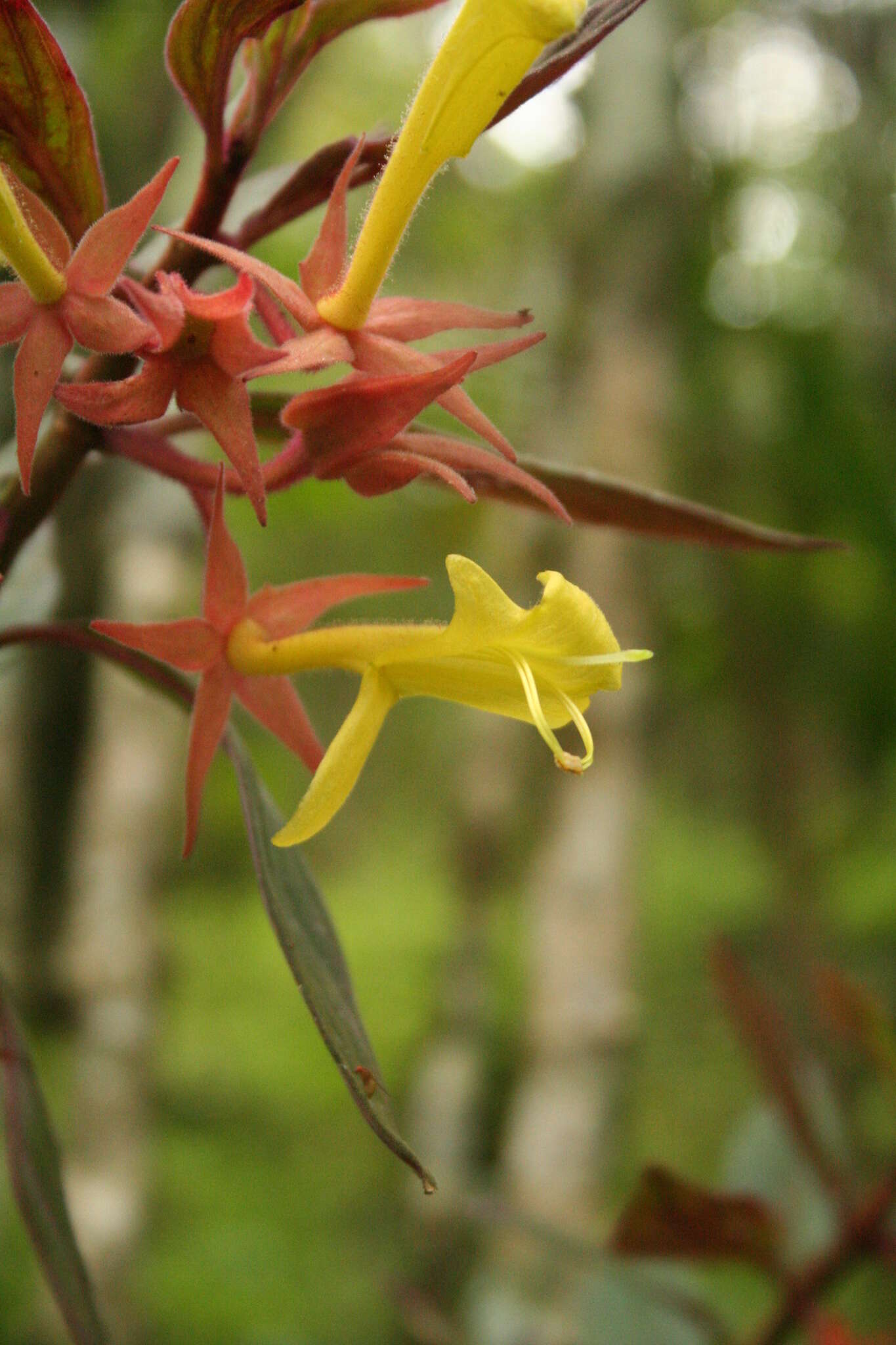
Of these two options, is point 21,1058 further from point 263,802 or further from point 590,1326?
point 590,1326

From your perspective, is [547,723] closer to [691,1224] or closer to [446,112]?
[446,112]

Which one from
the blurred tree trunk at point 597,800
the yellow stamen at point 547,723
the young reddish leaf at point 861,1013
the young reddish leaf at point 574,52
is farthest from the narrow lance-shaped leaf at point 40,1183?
the blurred tree trunk at point 597,800

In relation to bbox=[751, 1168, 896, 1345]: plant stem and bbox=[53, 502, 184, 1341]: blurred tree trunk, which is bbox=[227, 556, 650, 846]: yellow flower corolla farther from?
bbox=[53, 502, 184, 1341]: blurred tree trunk

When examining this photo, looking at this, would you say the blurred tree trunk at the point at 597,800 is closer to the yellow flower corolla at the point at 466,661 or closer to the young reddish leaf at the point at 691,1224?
the young reddish leaf at the point at 691,1224

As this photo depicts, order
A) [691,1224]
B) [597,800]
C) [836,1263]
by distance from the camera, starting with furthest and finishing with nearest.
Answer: [597,800] < [836,1263] < [691,1224]

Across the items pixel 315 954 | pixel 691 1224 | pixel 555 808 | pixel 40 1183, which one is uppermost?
pixel 315 954

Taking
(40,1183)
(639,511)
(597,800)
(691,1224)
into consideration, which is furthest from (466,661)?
(597,800)
